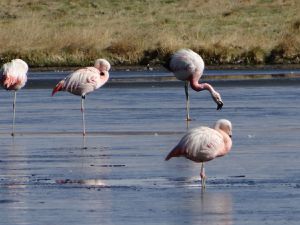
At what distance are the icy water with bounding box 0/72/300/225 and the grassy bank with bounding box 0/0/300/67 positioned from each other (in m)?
15.2

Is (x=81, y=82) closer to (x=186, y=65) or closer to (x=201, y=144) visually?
(x=186, y=65)

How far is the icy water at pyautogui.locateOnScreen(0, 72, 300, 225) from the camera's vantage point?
1078cm

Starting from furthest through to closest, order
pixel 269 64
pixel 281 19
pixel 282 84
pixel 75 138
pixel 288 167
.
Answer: pixel 281 19, pixel 269 64, pixel 282 84, pixel 75 138, pixel 288 167

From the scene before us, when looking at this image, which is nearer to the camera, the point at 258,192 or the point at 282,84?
the point at 258,192

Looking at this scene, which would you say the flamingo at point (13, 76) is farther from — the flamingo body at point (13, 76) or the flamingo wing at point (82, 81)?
the flamingo wing at point (82, 81)

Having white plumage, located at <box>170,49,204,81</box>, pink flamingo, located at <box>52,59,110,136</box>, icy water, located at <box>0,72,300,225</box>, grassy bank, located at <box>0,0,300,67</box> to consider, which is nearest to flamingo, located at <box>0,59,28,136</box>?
icy water, located at <box>0,72,300,225</box>

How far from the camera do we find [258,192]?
1198cm

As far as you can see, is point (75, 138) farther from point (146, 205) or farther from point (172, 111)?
point (146, 205)

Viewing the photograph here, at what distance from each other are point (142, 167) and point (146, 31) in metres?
37.3

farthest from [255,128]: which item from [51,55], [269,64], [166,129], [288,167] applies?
[51,55]

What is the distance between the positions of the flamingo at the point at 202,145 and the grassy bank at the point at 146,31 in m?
26.7

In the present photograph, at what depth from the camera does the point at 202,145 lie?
40.4 feet

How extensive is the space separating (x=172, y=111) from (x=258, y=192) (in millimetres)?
10875

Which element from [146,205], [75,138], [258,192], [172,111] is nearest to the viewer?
[146,205]
